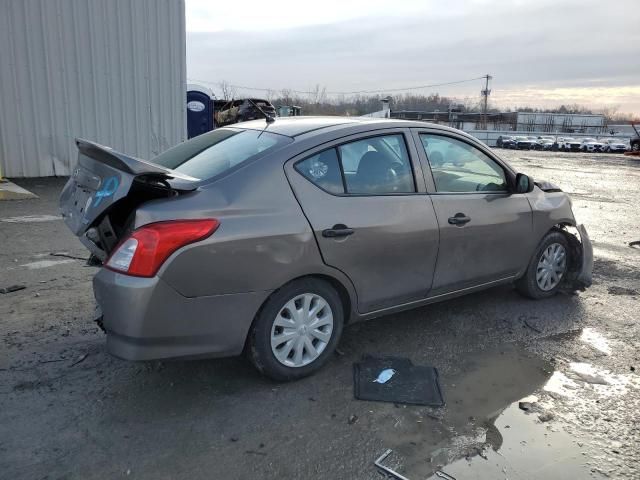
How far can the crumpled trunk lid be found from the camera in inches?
112

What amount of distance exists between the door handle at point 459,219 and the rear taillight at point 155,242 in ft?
6.43

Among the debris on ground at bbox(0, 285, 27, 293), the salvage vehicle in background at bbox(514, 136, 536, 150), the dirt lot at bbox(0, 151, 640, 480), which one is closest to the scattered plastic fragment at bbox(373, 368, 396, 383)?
the dirt lot at bbox(0, 151, 640, 480)

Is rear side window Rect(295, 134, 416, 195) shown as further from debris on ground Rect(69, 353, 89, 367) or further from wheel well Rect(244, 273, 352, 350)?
debris on ground Rect(69, 353, 89, 367)

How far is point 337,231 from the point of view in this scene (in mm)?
3307

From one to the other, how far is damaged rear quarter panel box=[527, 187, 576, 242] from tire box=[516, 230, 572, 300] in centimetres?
12

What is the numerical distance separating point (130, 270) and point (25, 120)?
10168 millimetres

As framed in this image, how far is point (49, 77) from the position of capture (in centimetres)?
1111

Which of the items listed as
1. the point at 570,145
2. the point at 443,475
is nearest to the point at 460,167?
the point at 443,475

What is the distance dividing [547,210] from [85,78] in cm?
1054

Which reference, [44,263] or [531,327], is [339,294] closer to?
[531,327]

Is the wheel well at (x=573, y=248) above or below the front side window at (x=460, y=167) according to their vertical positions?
below

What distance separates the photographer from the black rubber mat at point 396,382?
3.23 metres

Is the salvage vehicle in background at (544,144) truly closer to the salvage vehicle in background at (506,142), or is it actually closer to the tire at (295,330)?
the salvage vehicle in background at (506,142)

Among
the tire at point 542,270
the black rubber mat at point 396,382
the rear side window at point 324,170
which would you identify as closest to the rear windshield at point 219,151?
the rear side window at point 324,170
